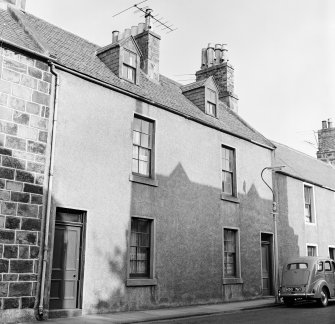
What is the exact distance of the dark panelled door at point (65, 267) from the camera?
38.1ft

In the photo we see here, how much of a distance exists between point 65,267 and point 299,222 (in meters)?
13.6

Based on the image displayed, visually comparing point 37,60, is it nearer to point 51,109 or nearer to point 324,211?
point 51,109

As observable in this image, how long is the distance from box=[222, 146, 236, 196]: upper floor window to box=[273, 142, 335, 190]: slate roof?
424cm

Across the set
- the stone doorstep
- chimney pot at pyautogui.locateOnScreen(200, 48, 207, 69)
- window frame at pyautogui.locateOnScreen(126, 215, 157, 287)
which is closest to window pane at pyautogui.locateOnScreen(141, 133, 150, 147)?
window frame at pyautogui.locateOnScreen(126, 215, 157, 287)

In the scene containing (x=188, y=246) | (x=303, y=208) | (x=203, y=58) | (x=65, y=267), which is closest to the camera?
(x=65, y=267)

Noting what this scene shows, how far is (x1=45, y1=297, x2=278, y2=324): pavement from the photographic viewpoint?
36.1 ft

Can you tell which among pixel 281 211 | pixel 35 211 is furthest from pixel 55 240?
pixel 281 211

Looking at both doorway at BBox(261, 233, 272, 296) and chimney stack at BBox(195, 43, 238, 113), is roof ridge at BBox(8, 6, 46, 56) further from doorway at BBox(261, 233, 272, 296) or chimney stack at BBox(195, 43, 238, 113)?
doorway at BBox(261, 233, 272, 296)

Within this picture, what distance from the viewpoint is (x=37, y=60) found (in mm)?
12000

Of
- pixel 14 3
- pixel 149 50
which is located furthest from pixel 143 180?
pixel 14 3

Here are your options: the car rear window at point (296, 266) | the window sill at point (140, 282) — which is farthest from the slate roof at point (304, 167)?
the window sill at point (140, 282)

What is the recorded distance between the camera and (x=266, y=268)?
19.5 metres

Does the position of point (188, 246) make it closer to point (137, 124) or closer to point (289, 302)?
point (289, 302)

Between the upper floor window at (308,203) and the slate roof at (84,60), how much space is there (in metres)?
5.38
